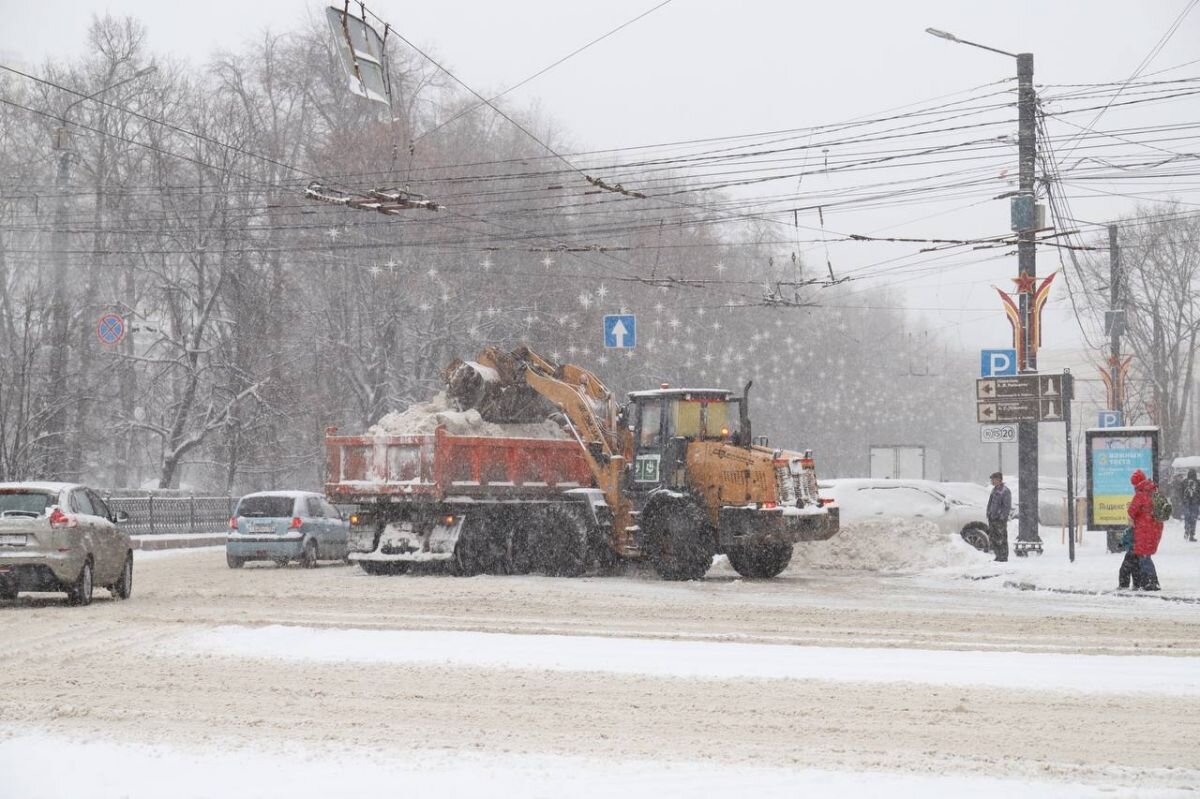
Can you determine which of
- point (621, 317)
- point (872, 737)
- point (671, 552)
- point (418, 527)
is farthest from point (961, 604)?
point (621, 317)

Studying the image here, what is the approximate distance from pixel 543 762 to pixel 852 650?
583 cm

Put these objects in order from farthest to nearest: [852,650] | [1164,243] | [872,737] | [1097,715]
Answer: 1. [1164,243]
2. [852,650]
3. [1097,715]
4. [872,737]

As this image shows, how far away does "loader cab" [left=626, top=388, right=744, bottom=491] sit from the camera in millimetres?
23891

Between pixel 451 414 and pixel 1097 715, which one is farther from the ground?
pixel 451 414

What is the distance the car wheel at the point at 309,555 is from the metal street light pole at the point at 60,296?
8.43m

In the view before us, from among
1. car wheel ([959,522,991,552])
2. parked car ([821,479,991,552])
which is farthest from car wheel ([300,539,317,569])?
car wheel ([959,522,991,552])

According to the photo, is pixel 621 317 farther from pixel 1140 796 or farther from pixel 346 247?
pixel 1140 796

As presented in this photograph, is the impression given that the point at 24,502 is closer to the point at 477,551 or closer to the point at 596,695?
the point at 477,551

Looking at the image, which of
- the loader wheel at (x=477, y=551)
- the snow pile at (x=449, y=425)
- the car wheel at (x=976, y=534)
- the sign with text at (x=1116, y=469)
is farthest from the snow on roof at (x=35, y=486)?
the car wheel at (x=976, y=534)

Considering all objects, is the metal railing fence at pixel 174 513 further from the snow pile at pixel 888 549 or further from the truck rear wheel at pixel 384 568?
the snow pile at pixel 888 549

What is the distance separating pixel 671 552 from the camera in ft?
76.8

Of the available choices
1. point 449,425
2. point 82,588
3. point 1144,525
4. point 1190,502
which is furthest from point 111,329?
point 1190,502

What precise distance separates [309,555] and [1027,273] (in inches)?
552

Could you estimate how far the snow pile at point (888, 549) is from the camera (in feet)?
88.2
